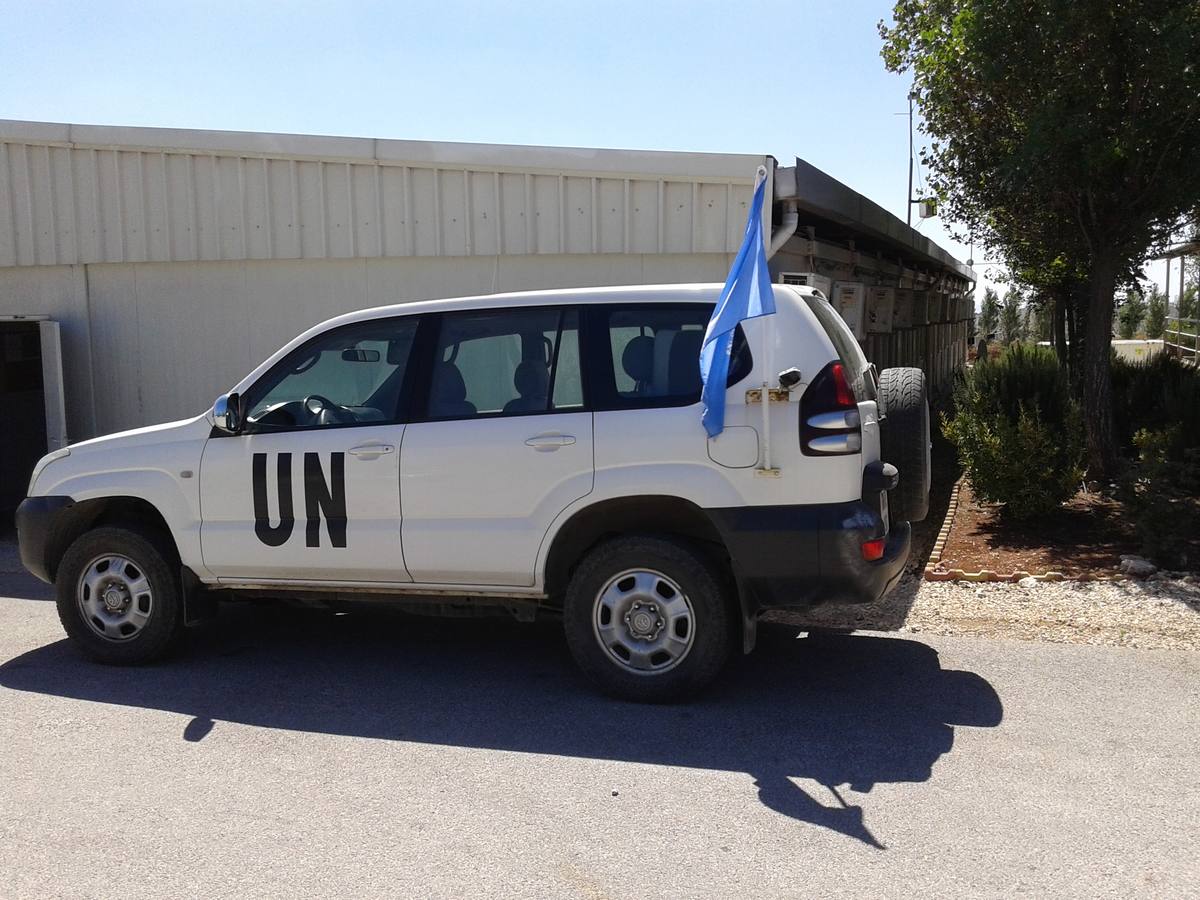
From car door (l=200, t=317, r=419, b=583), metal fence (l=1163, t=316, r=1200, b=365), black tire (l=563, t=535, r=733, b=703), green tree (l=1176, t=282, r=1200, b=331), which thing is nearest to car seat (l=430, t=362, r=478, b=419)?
car door (l=200, t=317, r=419, b=583)

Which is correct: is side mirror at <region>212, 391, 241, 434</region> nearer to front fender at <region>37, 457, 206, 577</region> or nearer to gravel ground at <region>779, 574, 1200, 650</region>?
front fender at <region>37, 457, 206, 577</region>

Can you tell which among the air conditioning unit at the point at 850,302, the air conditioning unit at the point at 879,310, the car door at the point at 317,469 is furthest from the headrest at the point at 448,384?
the air conditioning unit at the point at 879,310

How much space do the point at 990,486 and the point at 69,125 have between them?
8652 mm

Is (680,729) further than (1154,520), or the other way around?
(1154,520)

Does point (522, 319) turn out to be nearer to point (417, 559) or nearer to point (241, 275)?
point (417, 559)

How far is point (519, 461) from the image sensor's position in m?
5.60

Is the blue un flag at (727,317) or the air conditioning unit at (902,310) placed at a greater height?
the air conditioning unit at (902,310)

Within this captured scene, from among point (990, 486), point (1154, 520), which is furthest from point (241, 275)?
point (1154, 520)

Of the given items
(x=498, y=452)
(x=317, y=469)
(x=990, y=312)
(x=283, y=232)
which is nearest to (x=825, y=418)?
(x=498, y=452)

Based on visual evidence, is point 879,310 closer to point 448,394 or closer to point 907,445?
point 907,445

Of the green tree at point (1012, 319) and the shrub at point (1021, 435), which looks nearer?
the shrub at point (1021, 435)

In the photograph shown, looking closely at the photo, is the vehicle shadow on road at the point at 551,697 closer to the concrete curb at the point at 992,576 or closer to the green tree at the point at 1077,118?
the concrete curb at the point at 992,576

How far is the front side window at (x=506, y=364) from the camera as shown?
568 cm

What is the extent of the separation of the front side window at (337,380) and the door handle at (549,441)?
2.78ft
